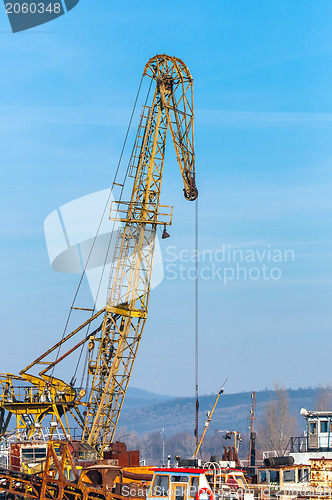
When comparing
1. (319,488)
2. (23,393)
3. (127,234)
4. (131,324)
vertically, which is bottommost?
(319,488)

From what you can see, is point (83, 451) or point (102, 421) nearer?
point (83, 451)

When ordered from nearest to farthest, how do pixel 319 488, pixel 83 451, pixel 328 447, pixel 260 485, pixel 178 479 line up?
pixel 178 479 → pixel 260 485 → pixel 319 488 → pixel 328 447 → pixel 83 451

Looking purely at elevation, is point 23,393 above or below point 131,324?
below

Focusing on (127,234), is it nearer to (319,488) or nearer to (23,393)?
(23,393)

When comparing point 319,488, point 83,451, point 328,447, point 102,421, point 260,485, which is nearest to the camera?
point 260,485

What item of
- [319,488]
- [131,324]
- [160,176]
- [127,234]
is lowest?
[319,488]

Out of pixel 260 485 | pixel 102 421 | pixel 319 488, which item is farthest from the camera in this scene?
pixel 102 421

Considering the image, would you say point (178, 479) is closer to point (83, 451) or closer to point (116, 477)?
point (116, 477)

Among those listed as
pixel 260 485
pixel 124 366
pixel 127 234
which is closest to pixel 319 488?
pixel 260 485

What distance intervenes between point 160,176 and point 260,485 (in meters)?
30.7

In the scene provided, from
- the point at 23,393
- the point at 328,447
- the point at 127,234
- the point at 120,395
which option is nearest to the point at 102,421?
the point at 120,395

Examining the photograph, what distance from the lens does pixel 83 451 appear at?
50.8m

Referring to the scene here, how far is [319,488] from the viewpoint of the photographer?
3875 cm

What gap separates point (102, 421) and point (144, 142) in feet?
74.6
